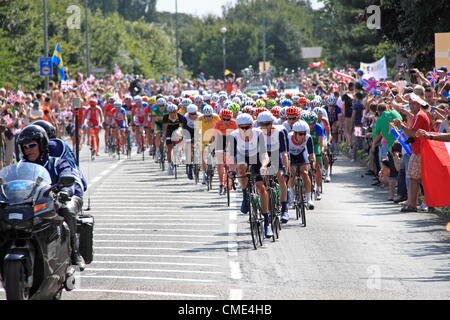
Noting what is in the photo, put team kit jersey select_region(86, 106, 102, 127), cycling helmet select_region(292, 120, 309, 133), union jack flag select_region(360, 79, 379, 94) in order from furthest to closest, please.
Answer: team kit jersey select_region(86, 106, 102, 127)
union jack flag select_region(360, 79, 379, 94)
cycling helmet select_region(292, 120, 309, 133)

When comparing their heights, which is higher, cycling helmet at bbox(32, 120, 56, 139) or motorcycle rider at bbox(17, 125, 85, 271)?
cycling helmet at bbox(32, 120, 56, 139)

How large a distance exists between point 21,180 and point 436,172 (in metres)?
8.67

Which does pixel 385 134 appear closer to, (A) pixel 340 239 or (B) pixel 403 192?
(B) pixel 403 192

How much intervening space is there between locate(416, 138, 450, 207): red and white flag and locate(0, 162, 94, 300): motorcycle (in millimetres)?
7955

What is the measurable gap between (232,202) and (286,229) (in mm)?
4056

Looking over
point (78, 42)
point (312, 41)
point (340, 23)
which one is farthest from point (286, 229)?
point (312, 41)

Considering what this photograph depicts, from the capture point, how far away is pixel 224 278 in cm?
1278

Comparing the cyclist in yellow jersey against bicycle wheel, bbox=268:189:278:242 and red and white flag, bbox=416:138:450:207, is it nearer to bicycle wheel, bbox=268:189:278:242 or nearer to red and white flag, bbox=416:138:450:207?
red and white flag, bbox=416:138:450:207

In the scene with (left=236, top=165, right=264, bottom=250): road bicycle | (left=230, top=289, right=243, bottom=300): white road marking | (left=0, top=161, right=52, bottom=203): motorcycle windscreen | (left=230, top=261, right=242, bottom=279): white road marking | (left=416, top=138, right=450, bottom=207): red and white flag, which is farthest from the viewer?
(left=416, top=138, right=450, bottom=207): red and white flag

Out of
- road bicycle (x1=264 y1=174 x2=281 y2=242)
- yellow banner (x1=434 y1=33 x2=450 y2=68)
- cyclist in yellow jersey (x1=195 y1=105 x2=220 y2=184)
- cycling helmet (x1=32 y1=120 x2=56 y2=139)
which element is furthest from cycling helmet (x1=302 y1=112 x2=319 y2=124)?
cycling helmet (x1=32 y1=120 x2=56 y2=139)

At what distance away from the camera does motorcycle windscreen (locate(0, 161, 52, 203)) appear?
32.4 ft


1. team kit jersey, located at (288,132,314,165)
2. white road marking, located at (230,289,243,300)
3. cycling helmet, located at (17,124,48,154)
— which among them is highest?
cycling helmet, located at (17,124,48,154)

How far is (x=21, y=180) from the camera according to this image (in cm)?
1006
